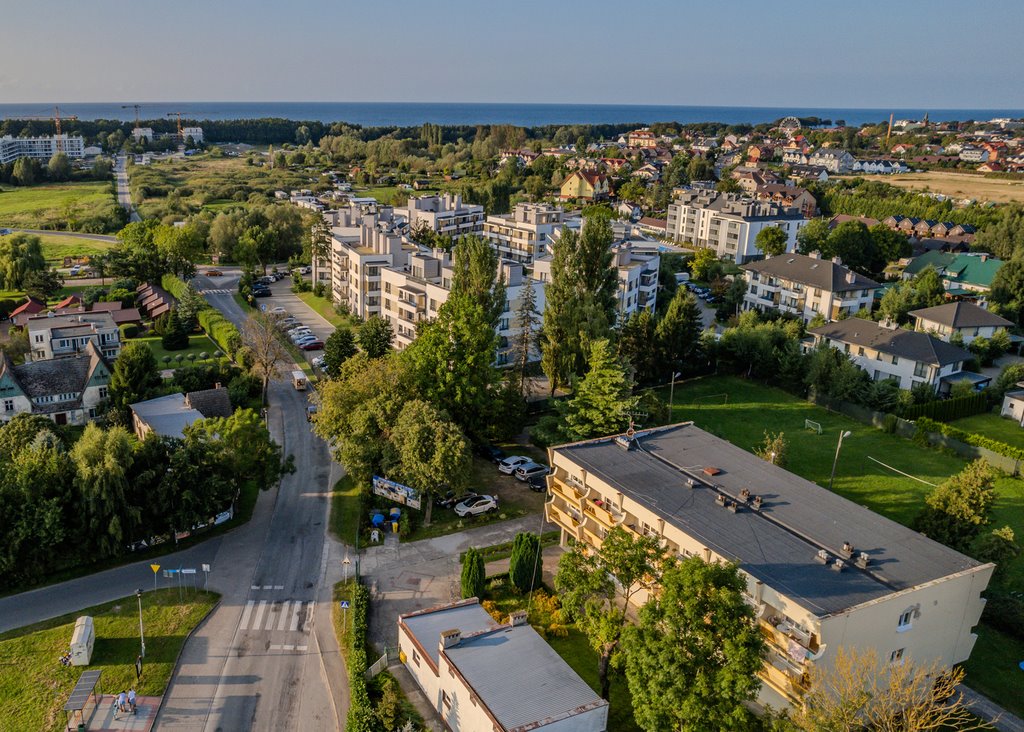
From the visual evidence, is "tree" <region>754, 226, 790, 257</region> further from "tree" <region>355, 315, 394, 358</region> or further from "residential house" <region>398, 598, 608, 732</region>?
"residential house" <region>398, 598, 608, 732</region>

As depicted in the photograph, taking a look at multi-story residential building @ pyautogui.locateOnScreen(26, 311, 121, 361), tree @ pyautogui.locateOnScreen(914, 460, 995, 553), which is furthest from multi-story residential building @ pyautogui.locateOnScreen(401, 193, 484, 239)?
tree @ pyautogui.locateOnScreen(914, 460, 995, 553)

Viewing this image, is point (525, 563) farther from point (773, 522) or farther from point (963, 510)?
point (963, 510)

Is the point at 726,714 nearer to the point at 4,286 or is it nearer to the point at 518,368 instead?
the point at 518,368

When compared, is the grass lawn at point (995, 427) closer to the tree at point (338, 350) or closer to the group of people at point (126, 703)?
the tree at point (338, 350)

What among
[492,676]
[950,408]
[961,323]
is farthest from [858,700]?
[961,323]

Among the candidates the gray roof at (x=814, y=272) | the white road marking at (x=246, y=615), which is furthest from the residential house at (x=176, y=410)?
the gray roof at (x=814, y=272)

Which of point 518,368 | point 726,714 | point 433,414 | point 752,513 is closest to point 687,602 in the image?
point 726,714
